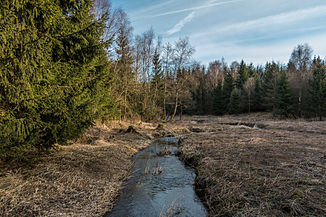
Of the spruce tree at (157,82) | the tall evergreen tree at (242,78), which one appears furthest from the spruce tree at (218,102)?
the spruce tree at (157,82)

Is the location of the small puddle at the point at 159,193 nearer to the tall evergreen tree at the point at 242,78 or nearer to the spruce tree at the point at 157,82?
the spruce tree at the point at 157,82

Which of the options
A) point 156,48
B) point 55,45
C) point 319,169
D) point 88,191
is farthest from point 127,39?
point 319,169

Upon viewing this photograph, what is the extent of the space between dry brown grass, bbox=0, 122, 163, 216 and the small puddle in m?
0.36

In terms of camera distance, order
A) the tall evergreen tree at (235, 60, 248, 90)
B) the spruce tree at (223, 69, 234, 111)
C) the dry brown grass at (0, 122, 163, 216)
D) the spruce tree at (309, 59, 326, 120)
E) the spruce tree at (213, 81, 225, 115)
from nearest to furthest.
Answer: the dry brown grass at (0, 122, 163, 216), the spruce tree at (309, 59, 326, 120), the spruce tree at (223, 69, 234, 111), the spruce tree at (213, 81, 225, 115), the tall evergreen tree at (235, 60, 248, 90)

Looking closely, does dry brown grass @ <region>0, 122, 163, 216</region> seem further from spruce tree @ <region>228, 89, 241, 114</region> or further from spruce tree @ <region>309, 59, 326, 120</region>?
spruce tree @ <region>228, 89, 241, 114</region>

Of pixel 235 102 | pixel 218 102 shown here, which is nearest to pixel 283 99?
pixel 235 102

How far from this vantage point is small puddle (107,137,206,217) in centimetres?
437

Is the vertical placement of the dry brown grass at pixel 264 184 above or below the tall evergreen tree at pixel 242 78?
below

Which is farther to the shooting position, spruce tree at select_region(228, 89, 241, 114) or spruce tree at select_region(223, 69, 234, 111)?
Result: spruce tree at select_region(223, 69, 234, 111)

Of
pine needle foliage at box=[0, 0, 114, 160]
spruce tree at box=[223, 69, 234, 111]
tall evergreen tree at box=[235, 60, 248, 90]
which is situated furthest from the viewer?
tall evergreen tree at box=[235, 60, 248, 90]

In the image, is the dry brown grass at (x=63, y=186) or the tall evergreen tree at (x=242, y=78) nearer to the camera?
the dry brown grass at (x=63, y=186)

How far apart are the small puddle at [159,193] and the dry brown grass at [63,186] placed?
1.18 ft

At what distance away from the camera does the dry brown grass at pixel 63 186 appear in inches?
142

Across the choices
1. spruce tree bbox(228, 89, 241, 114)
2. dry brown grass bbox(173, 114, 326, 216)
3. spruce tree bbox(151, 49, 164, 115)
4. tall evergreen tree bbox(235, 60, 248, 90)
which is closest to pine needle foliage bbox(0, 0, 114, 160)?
dry brown grass bbox(173, 114, 326, 216)
